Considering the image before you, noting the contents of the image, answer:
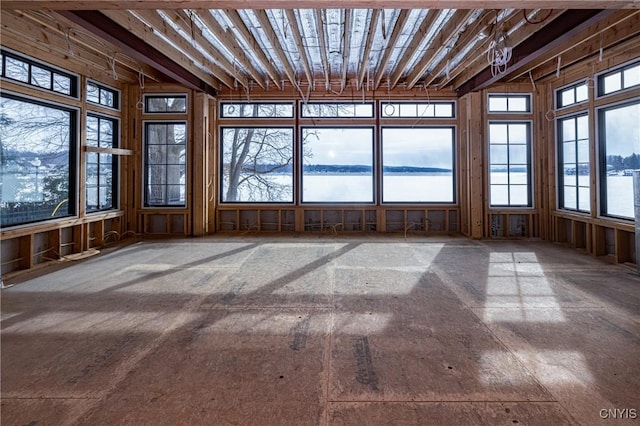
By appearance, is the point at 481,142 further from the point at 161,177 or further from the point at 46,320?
the point at 46,320

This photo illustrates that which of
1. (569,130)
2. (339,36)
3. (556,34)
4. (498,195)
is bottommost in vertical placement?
(498,195)

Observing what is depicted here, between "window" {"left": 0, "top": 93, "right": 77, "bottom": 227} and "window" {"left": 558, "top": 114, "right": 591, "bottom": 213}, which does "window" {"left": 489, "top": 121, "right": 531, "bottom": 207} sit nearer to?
"window" {"left": 558, "top": 114, "right": 591, "bottom": 213}

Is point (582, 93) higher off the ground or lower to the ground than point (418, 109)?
lower

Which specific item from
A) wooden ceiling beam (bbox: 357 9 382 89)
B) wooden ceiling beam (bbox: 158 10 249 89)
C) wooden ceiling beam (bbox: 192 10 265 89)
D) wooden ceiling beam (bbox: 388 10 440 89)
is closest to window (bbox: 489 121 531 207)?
wooden ceiling beam (bbox: 388 10 440 89)

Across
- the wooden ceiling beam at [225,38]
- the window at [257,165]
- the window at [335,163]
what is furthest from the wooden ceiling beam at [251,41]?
the window at [335,163]

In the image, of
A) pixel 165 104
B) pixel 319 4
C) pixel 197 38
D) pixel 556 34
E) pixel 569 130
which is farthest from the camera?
pixel 165 104

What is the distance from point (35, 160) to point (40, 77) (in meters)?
1.30

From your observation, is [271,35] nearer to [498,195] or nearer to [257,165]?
[257,165]

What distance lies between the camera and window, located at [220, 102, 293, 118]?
822 cm

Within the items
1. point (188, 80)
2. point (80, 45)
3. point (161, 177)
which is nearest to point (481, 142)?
point (188, 80)

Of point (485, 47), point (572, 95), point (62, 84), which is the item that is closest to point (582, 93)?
point (572, 95)

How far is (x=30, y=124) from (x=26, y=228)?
161cm

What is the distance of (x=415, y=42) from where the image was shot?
5426 mm

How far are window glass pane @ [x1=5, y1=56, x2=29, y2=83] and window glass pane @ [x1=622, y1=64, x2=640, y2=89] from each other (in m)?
9.06
